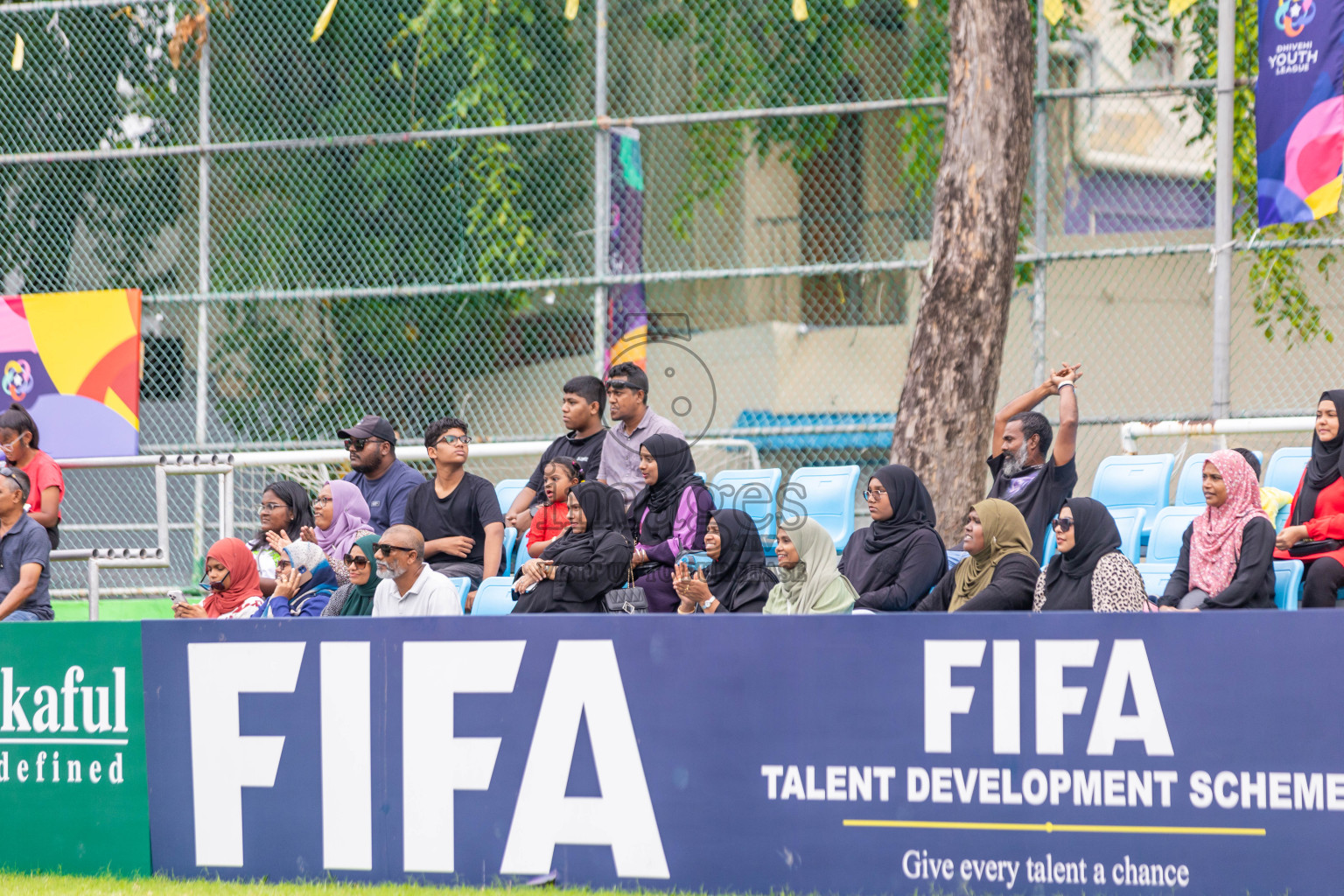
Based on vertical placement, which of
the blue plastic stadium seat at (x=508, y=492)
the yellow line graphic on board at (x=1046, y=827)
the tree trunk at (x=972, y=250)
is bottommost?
the yellow line graphic on board at (x=1046, y=827)

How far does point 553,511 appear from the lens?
23.9ft

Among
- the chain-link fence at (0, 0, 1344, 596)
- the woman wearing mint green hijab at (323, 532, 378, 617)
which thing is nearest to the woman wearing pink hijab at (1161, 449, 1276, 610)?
the woman wearing mint green hijab at (323, 532, 378, 617)

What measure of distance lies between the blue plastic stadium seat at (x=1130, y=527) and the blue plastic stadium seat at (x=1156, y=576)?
34 centimetres

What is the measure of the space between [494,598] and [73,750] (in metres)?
1.98

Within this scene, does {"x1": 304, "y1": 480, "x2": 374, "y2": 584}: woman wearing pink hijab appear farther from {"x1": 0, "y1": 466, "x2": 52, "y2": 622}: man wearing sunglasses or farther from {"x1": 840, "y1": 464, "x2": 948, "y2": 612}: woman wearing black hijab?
{"x1": 840, "y1": 464, "x2": 948, "y2": 612}: woman wearing black hijab

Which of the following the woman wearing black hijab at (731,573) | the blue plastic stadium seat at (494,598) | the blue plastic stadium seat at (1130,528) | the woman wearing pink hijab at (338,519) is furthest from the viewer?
the woman wearing pink hijab at (338,519)

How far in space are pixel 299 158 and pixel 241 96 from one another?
0.66 m

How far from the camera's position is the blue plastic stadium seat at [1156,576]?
6652 millimetres

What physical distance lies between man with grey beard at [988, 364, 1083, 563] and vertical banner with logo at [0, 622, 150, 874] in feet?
13.6

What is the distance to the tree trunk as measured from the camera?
332 inches

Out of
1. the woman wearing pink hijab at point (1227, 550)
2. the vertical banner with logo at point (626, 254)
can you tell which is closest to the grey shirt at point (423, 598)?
the vertical banner with logo at point (626, 254)

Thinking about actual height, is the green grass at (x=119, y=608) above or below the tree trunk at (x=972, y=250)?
below

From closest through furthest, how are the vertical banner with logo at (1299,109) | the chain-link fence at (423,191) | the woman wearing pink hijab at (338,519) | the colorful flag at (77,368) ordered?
the woman wearing pink hijab at (338,519) < the vertical banner with logo at (1299,109) < the colorful flag at (77,368) < the chain-link fence at (423,191)

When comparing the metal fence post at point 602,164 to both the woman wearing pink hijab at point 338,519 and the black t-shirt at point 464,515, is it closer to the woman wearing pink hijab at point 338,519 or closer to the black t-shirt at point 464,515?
the black t-shirt at point 464,515
